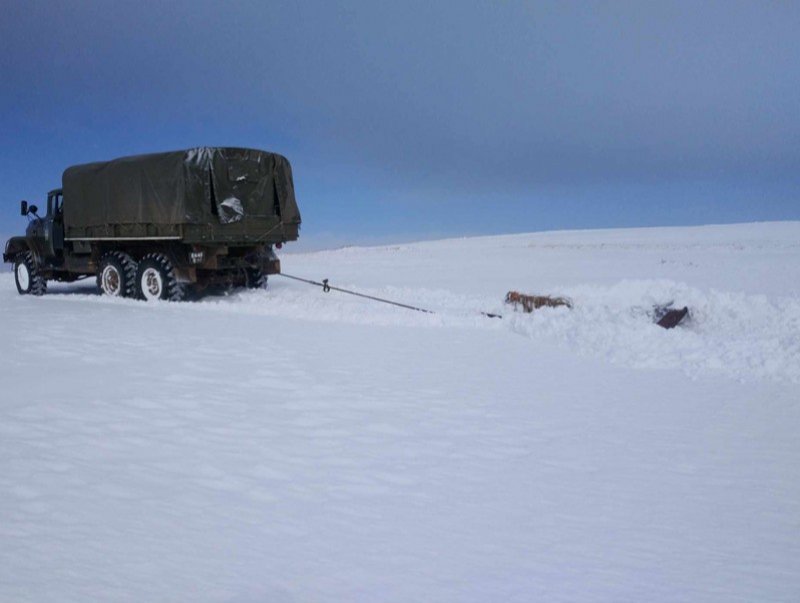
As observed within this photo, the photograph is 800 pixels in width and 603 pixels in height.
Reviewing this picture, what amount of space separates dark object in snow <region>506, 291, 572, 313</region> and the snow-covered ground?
116cm

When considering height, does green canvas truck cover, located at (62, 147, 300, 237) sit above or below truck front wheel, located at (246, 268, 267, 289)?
above

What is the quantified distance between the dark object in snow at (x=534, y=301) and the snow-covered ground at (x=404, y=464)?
1164 millimetres

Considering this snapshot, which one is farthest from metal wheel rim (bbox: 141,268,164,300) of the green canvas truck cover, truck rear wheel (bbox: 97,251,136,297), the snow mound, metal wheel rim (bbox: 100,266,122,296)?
the snow mound

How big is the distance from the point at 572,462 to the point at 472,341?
17.7 feet

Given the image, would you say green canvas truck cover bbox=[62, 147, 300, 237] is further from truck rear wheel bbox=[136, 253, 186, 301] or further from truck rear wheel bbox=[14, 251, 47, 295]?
truck rear wheel bbox=[14, 251, 47, 295]

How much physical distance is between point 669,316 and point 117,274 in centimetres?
1268

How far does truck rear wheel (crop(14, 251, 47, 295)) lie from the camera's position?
59.7ft

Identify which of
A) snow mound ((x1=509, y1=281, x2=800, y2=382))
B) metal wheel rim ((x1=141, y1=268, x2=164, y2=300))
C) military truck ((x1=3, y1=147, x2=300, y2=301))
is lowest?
snow mound ((x1=509, y1=281, x2=800, y2=382))

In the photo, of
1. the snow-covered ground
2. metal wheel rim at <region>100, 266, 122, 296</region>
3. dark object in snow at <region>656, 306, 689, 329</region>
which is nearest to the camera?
the snow-covered ground

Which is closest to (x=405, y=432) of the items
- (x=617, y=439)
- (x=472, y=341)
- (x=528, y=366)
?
(x=617, y=439)

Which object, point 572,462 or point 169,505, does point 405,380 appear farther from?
point 169,505

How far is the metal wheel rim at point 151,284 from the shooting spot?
1548cm

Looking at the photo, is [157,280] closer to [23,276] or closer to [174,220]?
[174,220]

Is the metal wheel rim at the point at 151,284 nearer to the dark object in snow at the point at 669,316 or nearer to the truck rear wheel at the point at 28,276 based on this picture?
the truck rear wheel at the point at 28,276
